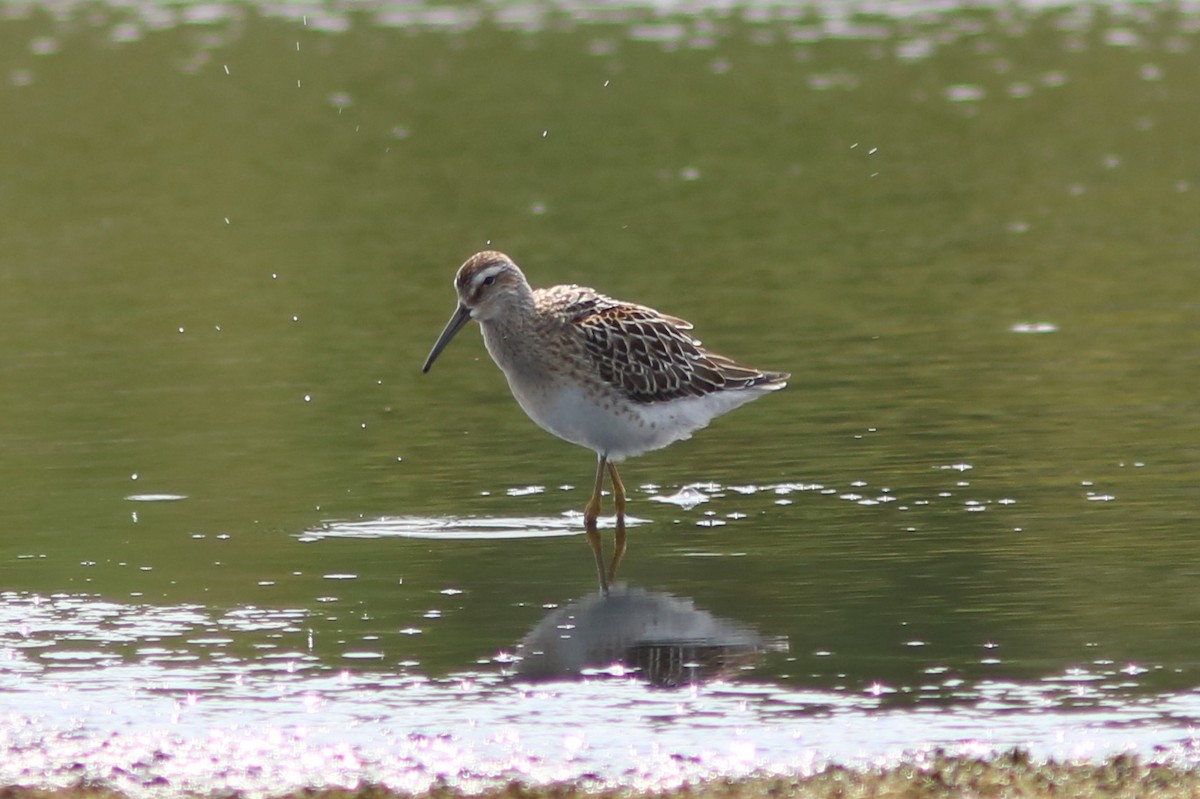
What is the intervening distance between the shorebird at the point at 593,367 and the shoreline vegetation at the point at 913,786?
16.5 ft

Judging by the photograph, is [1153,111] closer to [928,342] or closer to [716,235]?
[716,235]

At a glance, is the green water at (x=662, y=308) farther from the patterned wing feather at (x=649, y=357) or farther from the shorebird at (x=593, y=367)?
the patterned wing feather at (x=649, y=357)

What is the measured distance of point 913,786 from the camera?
823 cm

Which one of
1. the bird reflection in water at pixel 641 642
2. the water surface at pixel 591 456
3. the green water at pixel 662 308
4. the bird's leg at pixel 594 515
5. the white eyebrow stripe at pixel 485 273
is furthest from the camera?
the white eyebrow stripe at pixel 485 273

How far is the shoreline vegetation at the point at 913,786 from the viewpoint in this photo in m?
8.14

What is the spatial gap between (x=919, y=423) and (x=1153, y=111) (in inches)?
849

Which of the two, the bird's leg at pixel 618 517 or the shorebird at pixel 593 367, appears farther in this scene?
the shorebird at pixel 593 367

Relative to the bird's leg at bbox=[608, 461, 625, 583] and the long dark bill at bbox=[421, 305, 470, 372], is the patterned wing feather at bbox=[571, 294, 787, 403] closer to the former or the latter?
the bird's leg at bbox=[608, 461, 625, 583]

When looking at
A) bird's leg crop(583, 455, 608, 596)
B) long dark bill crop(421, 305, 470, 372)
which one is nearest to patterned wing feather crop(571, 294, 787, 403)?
bird's leg crop(583, 455, 608, 596)

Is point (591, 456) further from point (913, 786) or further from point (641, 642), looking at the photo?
point (913, 786)

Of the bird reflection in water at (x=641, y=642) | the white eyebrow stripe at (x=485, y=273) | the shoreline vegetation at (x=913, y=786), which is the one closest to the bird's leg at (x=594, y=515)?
the bird reflection in water at (x=641, y=642)

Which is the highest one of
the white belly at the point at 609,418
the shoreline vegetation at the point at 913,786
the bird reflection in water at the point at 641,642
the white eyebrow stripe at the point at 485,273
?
the white eyebrow stripe at the point at 485,273

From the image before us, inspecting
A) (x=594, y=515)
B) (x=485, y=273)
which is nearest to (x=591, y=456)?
(x=594, y=515)

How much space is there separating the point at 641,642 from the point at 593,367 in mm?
3217
